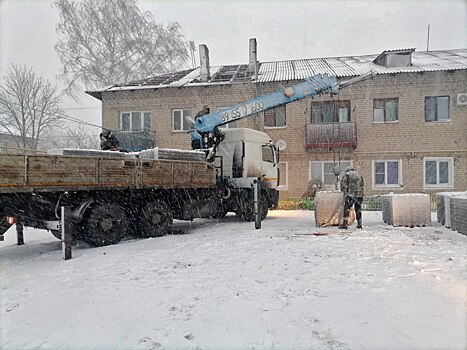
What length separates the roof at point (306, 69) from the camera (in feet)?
62.1

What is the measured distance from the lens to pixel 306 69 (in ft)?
68.9

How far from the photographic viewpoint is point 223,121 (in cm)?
1153

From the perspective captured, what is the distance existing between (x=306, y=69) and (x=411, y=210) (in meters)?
13.3

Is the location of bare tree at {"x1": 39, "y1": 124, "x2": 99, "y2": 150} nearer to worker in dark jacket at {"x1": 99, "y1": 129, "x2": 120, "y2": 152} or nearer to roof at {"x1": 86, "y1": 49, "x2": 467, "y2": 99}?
roof at {"x1": 86, "y1": 49, "x2": 467, "y2": 99}

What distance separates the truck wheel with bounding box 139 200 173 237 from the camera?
880 cm

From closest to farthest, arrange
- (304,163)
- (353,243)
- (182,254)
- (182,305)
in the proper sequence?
(182,305), (182,254), (353,243), (304,163)

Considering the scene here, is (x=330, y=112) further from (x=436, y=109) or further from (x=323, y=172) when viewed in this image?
(x=436, y=109)

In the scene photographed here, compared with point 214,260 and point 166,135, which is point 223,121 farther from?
point 166,135

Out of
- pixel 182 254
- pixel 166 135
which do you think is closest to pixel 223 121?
pixel 182 254

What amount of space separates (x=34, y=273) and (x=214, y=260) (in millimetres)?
2748

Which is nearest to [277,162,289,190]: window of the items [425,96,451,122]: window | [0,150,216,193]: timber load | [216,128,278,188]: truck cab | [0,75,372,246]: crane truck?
[0,75,372,246]: crane truck

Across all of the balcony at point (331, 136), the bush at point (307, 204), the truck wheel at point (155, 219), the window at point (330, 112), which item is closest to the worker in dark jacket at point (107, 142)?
the truck wheel at point (155, 219)

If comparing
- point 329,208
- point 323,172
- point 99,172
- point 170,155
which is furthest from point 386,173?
point 99,172

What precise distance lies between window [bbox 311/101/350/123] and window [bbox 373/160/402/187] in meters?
2.88
